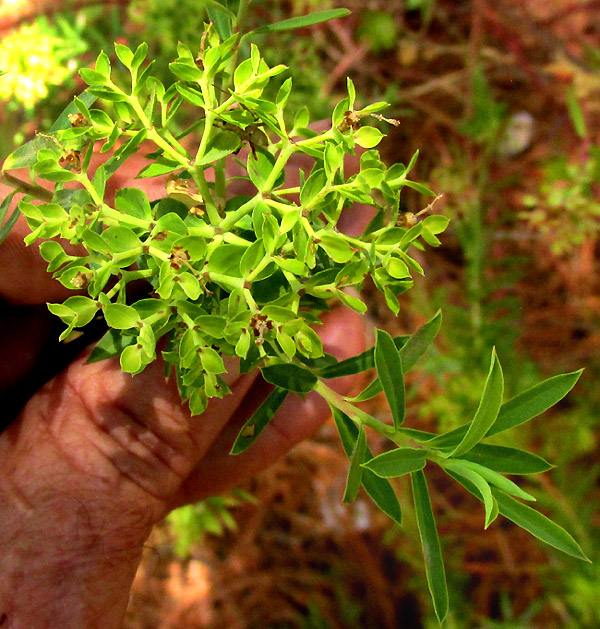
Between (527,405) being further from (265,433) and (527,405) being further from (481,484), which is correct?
(265,433)

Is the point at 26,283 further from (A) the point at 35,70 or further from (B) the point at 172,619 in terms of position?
(B) the point at 172,619

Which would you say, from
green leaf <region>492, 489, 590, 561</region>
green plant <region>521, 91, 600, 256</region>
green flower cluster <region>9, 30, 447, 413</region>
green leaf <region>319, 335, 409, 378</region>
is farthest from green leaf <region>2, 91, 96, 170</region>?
green plant <region>521, 91, 600, 256</region>

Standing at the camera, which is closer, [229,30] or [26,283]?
[229,30]

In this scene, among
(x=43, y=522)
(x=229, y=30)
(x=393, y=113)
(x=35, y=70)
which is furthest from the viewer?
(x=393, y=113)

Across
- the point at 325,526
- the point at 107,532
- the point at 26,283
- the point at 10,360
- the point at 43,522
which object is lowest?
the point at 325,526

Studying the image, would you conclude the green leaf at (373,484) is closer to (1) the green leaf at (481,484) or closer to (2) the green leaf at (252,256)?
(1) the green leaf at (481,484)

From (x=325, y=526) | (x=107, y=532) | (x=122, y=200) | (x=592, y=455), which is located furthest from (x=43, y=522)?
(x=592, y=455)

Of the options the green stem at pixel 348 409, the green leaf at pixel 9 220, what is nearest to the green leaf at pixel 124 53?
the green leaf at pixel 9 220

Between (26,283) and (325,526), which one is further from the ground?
(26,283)
